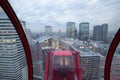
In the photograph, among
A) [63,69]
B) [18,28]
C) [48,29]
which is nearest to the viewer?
[18,28]

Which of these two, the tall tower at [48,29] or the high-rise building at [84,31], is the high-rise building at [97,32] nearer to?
the high-rise building at [84,31]

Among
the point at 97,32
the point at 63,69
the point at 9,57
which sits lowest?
the point at 63,69

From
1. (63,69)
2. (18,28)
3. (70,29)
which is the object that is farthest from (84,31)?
(18,28)

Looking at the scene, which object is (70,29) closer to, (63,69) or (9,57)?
(63,69)

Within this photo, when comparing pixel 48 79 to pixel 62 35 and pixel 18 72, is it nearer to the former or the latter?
pixel 18 72

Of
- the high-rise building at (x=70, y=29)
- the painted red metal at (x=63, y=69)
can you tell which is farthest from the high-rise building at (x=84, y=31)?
the painted red metal at (x=63, y=69)

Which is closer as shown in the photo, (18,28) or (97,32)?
(18,28)

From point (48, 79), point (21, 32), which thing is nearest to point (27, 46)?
point (21, 32)

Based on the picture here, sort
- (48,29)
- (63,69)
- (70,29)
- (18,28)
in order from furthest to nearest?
(48,29) < (70,29) < (63,69) < (18,28)
